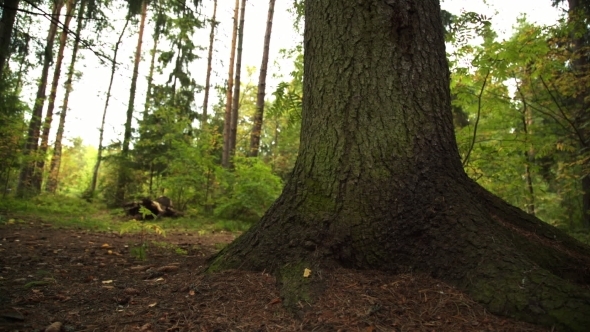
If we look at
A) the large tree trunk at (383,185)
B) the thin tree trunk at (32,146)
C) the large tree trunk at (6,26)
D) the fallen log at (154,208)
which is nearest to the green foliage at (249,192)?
the fallen log at (154,208)

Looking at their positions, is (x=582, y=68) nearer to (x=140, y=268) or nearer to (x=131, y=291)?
Result: (x=140, y=268)

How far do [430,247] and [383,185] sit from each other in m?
0.49

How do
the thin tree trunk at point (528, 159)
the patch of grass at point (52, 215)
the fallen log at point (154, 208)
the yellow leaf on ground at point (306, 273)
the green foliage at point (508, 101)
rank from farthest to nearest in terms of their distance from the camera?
1. the fallen log at point (154, 208)
2. the patch of grass at point (52, 215)
3. the thin tree trunk at point (528, 159)
4. the green foliage at point (508, 101)
5. the yellow leaf on ground at point (306, 273)

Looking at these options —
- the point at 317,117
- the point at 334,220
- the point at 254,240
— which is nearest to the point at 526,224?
the point at 334,220

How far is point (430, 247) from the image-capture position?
2180mm

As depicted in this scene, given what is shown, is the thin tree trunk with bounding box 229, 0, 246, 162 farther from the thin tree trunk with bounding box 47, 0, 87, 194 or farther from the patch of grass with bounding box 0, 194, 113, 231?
the thin tree trunk with bounding box 47, 0, 87, 194

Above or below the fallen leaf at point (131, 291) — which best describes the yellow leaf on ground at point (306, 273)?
above

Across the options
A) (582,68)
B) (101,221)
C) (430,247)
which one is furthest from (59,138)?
(582,68)

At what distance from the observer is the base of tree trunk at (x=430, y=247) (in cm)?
184

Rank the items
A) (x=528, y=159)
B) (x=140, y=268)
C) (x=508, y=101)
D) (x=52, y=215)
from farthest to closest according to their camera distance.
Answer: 1. (x=52, y=215)
2. (x=528, y=159)
3. (x=508, y=101)
4. (x=140, y=268)

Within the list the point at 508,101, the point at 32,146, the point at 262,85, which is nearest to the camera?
the point at 508,101

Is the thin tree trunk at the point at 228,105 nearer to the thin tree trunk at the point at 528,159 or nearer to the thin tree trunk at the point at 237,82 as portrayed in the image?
the thin tree trunk at the point at 237,82

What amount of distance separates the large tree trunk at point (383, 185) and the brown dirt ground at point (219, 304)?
129 mm

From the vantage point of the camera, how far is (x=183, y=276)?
8.83ft
